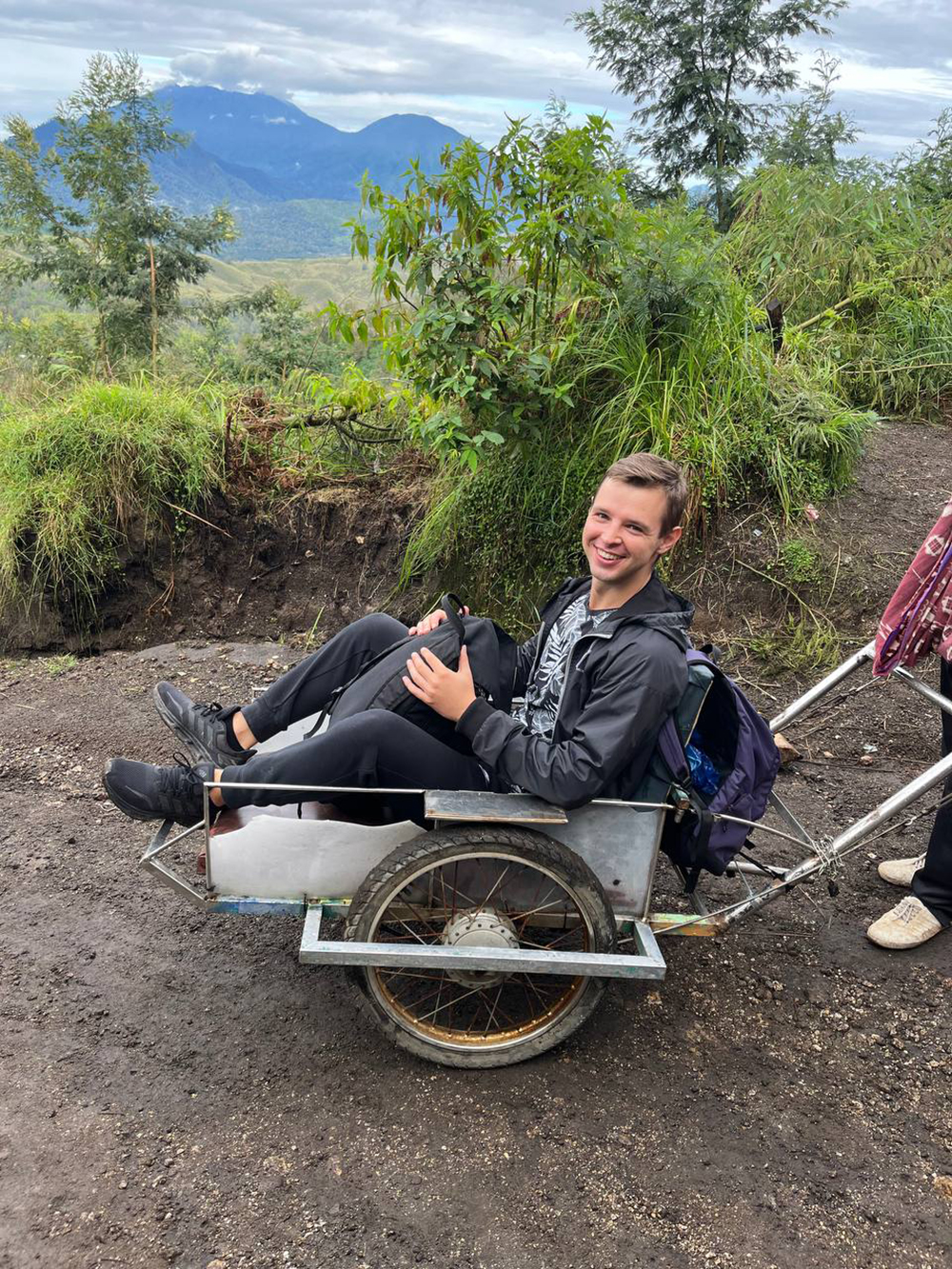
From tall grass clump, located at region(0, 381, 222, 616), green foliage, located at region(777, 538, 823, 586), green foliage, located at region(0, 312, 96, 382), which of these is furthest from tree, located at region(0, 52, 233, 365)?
green foliage, located at region(777, 538, 823, 586)

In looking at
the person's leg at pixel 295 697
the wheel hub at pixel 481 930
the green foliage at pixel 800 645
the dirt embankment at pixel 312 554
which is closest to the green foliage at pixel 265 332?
the dirt embankment at pixel 312 554

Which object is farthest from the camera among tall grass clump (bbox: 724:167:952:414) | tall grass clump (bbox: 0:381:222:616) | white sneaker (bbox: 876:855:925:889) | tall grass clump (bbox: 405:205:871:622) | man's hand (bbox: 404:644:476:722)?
tall grass clump (bbox: 724:167:952:414)

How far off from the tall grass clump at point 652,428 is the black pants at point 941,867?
90.6 inches

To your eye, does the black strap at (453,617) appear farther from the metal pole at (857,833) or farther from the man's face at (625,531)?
the metal pole at (857,833)

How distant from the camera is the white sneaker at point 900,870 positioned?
11.8ft

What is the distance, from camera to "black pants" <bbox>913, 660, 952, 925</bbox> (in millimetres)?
3176

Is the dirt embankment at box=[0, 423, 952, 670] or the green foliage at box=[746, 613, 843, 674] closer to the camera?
the green foliage at box=[746, 613, 843, 674]

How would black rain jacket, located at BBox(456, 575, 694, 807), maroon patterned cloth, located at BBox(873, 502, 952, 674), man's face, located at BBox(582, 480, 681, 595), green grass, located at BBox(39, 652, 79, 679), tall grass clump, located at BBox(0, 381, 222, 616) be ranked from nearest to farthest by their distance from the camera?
black rain jacket, located at BBox(456, 575, 694, 807), man's face, located at BBox(582, 480, 681, 595), maroon patterned cloth, located at BBox(873, 502, 952, 674), green grass, located at BBox(39, 652, 79, 679), tall grass clump, located at BBox(0, 381, 222, 616)

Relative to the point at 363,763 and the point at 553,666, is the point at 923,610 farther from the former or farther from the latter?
the point at 363,763

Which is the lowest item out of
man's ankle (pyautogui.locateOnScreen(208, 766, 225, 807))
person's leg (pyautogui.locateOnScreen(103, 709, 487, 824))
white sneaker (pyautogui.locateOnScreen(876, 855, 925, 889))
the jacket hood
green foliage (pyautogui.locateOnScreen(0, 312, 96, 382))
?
green foliage (pyautogui.locateOnScreen(0, 312, 96, 382))

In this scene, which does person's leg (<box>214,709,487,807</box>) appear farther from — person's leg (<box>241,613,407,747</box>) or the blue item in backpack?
the blue item in backpack

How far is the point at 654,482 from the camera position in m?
2.63

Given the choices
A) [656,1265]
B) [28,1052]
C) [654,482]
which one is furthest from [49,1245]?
[654,482]

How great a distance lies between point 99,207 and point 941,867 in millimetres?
16999
